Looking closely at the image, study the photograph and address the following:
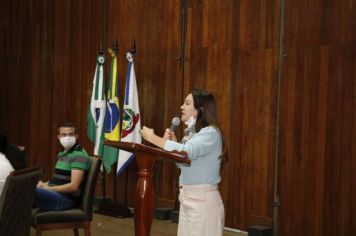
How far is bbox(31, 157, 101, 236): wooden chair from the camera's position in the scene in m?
3.87

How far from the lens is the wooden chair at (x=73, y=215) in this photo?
387cm

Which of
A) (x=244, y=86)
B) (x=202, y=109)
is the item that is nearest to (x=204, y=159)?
(x=202, y=109)

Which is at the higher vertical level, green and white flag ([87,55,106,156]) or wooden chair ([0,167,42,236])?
green and white flag ([87,55,106,156])

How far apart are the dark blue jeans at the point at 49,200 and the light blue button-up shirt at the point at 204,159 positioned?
157cm

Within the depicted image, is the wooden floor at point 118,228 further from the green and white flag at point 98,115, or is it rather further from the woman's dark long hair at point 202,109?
the woman's dark long hair at point 202,109

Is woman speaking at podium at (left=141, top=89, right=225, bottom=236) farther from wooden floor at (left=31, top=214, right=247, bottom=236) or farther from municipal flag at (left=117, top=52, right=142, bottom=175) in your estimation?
municipal flag at (left=117, top=52, right=142, bottom=175)

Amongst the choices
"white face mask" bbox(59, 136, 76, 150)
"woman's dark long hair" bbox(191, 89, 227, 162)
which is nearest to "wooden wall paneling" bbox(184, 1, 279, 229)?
"white face mask" bbox(59, 136, 76, 150)

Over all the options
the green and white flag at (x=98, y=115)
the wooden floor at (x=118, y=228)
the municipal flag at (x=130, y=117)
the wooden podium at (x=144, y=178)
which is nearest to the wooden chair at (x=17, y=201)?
the wooden podium at (x=144, y=178)

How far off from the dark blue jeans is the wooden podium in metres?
1.76

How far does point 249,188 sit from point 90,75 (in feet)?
8.96

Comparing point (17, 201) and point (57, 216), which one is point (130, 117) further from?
point (17, 201)

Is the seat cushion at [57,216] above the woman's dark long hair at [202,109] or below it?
below

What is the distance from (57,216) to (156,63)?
8.44 ft

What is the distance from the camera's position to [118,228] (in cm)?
528
